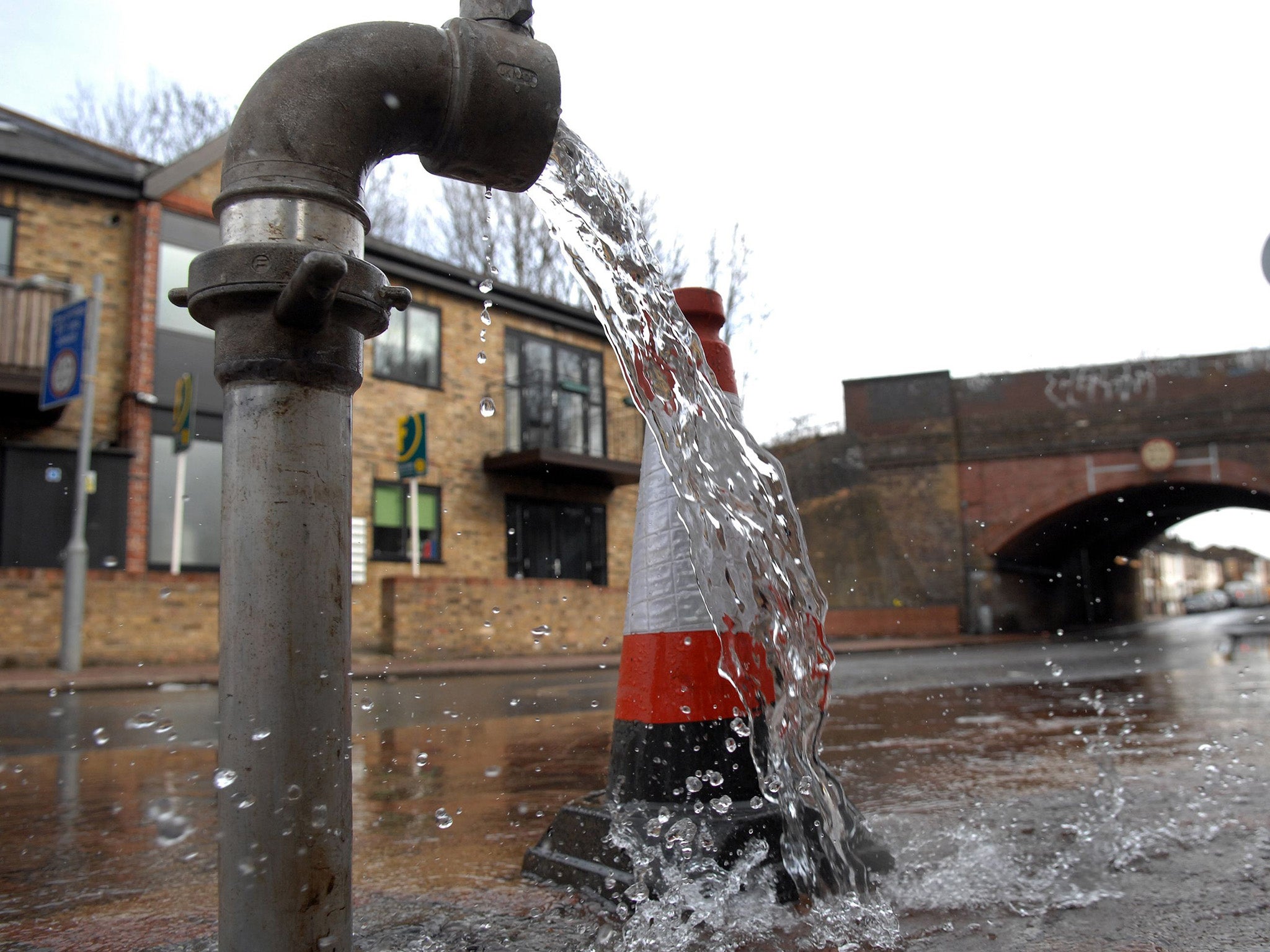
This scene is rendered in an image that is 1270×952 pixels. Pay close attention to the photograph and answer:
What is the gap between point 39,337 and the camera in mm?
12695

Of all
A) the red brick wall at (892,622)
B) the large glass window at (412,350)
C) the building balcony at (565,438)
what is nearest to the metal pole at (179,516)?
the large glass window at (412,350)

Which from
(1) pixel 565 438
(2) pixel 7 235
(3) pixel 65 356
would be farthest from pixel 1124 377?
(2) pixel 7 235

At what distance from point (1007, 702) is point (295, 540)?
6499mm

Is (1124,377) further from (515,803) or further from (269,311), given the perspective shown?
(269,311)

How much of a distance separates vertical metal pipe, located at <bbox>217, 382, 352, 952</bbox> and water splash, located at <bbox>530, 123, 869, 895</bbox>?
1.11m

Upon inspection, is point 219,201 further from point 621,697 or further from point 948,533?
point 948,533

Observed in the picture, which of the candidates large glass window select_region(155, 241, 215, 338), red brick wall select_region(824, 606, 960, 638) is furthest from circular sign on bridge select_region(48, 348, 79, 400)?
red brick wall select_region(824, 606, 960, 638)

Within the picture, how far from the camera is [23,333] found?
12.6 m

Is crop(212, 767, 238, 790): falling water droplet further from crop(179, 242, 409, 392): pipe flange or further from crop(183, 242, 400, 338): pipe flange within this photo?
crop(183, 242, 400, 338): pipe flange

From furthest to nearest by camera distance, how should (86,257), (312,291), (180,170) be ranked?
1. (180,170)
2. (86,257)
3. (312,291)

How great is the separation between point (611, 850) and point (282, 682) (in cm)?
108

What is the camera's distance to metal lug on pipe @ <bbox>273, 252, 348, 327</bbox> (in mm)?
1488

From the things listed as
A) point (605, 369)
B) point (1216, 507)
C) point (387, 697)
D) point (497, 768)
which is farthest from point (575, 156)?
point (1216, 507)

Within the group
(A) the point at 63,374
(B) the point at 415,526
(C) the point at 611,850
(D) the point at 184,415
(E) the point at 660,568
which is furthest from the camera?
(B) the point at 415,526
